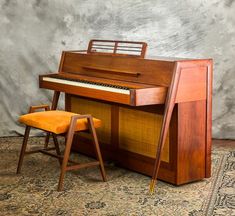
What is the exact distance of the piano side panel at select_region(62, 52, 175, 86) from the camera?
3.89 meters

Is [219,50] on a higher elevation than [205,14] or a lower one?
lower

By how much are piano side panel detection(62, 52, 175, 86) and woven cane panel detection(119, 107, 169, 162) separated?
0.95 feet

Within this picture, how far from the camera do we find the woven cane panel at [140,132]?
4.11 m

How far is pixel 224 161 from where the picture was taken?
471 cm

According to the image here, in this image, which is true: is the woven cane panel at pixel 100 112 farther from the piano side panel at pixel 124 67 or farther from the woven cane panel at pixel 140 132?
the piano side panel at pixel 124 67

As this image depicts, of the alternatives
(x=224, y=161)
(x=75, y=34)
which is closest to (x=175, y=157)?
(x=224, y=161)

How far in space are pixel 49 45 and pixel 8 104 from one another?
784mm

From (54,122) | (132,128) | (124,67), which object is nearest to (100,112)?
(132,128)

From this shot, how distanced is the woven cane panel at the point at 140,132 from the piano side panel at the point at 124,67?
29 centimetres

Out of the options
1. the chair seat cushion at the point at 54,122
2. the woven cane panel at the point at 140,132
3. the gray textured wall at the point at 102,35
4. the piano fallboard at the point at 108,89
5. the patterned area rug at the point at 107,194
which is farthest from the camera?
the gray textured wall at the point at 102,35

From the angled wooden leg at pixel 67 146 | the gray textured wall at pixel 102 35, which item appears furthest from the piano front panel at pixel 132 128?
the gray textured wall at pixel 102 35

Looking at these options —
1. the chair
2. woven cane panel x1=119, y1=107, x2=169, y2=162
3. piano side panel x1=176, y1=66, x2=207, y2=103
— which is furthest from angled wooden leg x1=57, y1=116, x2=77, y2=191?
piano side panel x1=176, y1=66, x2=207, y2=103

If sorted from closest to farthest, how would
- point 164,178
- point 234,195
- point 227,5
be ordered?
point 234,195 < point 164,178 < point 227,5

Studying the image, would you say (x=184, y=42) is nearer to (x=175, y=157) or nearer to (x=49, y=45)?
(x=49, y=45)
